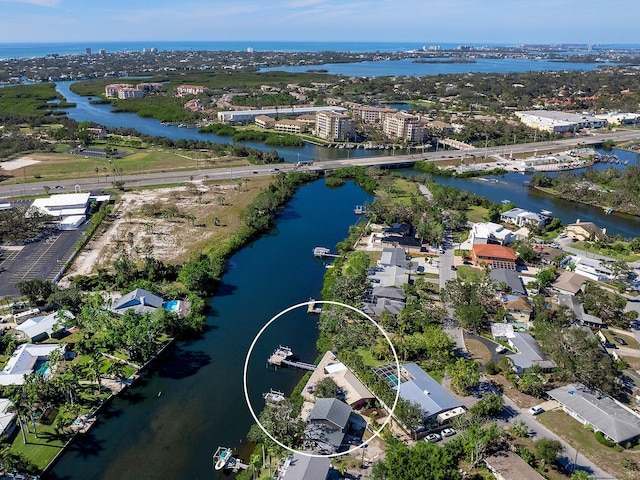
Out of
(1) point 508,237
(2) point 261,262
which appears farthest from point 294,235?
(1) point 508,237

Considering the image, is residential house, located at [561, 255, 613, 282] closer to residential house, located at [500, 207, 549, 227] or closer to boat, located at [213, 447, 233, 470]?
residential house, located at [500, 207, 549, 227]

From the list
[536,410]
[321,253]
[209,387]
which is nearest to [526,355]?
[536,410]

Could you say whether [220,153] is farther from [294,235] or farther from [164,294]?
[164,294]

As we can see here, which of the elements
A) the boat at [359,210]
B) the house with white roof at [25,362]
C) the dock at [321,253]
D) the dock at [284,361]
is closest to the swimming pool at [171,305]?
the house with white roof at [25,362]

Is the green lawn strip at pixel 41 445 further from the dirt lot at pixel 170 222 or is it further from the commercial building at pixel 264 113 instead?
the commercial building at pixel 264 113

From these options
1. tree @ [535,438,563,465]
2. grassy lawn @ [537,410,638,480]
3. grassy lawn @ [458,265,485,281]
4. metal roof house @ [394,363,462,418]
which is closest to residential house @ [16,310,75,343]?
metal roof house @ [394,363,462,418]

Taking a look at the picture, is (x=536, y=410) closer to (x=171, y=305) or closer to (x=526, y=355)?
(x=526, y=355)
